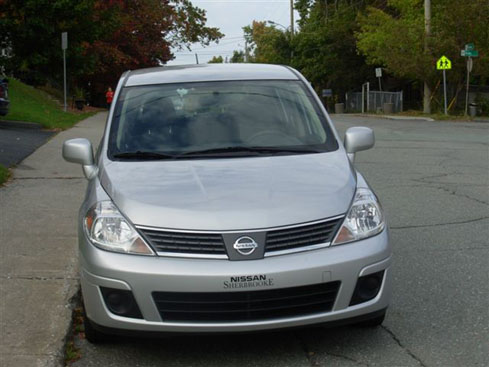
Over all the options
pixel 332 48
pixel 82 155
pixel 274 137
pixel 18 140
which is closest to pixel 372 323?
pixel 274 137

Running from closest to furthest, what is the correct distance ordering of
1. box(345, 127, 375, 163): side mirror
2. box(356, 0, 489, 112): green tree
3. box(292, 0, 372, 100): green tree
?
box(345, 127, 375, 163): side mirror < box(356, 0, 489, 112): green tree < box(292, 0, 372, 100): green tree

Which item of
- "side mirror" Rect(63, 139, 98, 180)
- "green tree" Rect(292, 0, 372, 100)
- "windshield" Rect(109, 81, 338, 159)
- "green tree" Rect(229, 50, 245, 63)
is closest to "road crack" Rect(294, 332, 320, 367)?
"windshield" Rect(109, 81, 338, 159)

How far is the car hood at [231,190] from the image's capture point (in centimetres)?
407

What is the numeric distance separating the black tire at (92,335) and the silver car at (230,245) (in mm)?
11

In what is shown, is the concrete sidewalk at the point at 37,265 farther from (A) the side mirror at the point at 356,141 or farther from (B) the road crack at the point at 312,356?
(A) the side mirror at the point at 356,141

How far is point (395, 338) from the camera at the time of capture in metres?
4.64

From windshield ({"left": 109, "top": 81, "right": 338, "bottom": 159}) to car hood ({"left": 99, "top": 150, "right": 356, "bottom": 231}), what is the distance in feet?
0.81

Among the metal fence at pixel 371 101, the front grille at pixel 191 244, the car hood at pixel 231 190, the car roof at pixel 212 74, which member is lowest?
the metal fence at pixel 371 101

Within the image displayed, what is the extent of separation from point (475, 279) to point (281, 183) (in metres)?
2.32

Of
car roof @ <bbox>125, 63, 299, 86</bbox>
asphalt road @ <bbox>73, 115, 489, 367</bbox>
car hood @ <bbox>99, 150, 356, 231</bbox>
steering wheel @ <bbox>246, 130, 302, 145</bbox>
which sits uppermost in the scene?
car roof @ <bbox>125, 63, 299, 86</bbox>

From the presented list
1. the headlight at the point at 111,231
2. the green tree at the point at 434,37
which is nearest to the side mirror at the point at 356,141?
the headlight at the point at 111,231

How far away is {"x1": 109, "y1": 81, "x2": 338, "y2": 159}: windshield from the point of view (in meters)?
5.14

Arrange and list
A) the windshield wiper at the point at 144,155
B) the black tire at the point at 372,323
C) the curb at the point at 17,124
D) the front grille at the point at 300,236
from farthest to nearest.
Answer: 1. the curb at the point at 17,124
2. the windshield wiper at the point at 144,155
3. the black tire at the point at 372,323
4. the front grille at the point at 300,236

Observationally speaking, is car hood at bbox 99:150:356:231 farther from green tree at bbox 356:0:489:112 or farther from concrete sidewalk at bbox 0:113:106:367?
green tree at bbox 356:0:489:112
